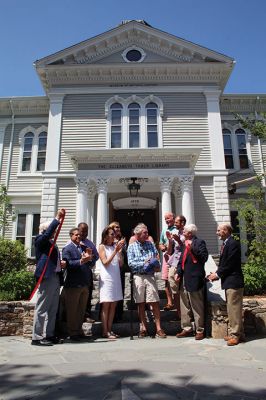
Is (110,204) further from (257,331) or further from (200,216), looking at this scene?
(257,331)

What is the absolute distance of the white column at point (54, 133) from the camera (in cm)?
1527

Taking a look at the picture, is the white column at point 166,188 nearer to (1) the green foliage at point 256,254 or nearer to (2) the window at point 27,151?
(1) the green foliage at point 256,254

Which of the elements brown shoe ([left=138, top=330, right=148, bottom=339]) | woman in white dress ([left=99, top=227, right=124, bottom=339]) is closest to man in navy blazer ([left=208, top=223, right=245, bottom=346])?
brown shoe ([left=138, top=330, right=148, bottom=339])

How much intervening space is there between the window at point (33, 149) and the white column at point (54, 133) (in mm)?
1959

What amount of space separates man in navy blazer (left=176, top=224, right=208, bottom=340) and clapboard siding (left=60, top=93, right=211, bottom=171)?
9767 mm

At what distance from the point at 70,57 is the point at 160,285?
12.1 metres

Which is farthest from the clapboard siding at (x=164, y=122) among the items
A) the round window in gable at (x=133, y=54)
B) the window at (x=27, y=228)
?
the window at (x=27, y=228)

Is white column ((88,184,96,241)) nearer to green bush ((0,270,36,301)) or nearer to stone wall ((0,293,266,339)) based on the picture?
green bush ((0,270,36,301))

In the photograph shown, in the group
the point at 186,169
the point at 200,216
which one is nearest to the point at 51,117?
the point at 186,169

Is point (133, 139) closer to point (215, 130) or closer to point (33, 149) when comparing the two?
point (215, 130)

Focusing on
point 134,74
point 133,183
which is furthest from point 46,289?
point 134,74

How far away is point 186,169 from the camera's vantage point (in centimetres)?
1365

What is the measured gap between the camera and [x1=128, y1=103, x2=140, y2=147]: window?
615 inches

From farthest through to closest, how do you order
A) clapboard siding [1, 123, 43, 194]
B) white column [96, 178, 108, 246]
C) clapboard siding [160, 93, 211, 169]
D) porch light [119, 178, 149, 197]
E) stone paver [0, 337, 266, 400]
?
clapboard siding [1, 123, 43, 194]
clapboard siding [160, 93, 211, 169]
porch light [119, 178, 149, 197]
white column [96, 178, 108, 246]
stone paver [0, 337, 266, 400]
